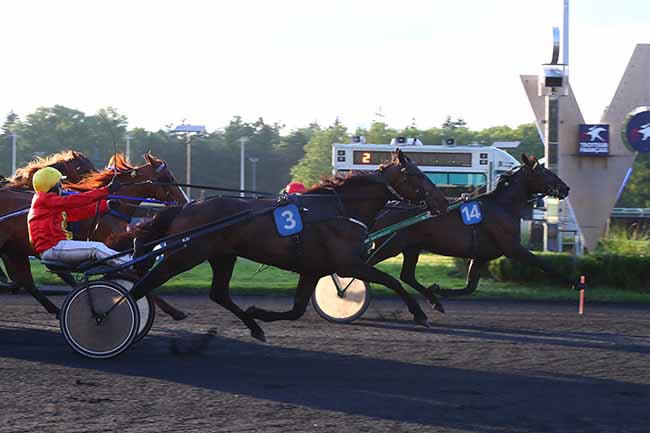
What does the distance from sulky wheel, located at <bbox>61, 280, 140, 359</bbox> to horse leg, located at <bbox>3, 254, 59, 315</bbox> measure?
2.14 m

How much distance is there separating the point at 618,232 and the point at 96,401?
460 inches

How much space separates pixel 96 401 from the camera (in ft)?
18.6

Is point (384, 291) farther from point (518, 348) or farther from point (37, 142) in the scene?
point (37, 142)

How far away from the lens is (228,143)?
Result: 163 ft

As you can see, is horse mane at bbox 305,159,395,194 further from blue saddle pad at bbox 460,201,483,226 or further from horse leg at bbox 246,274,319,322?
blue saddle pad at bbox 460,201,483,226

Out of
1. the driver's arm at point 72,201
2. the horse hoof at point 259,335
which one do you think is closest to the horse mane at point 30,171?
the driver's arm at point 72,201

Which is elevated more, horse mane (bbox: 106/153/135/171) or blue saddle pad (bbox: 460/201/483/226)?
horse mane (bbox: 106/153/135/171)

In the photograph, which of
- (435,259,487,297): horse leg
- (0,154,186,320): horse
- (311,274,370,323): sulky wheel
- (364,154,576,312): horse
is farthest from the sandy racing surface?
(364,154,576,312): horse

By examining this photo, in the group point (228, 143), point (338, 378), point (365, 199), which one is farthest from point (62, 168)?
point (228, 143)

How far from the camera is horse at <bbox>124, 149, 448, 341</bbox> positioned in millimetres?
7391

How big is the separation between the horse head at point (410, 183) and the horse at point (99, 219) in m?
2.12

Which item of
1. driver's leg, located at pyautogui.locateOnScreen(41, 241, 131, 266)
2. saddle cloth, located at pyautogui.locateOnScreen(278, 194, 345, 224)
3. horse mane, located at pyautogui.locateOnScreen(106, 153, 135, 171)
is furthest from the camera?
horse mane, located at pyautogui.locateOnScreen(106, 153, 135, 171)

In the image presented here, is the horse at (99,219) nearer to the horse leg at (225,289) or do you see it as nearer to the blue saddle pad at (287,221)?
the horse leg at (225,289)

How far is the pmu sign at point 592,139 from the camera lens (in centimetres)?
1469
